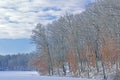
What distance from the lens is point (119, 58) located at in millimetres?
53562

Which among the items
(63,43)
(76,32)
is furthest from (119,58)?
(63,43)

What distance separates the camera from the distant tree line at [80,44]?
54.3m

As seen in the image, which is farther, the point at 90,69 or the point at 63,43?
the point at 63,43

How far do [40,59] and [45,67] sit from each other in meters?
2.32

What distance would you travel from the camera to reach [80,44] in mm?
70688

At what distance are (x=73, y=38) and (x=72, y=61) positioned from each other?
4.83 meters

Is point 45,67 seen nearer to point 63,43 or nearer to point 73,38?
point 63,43

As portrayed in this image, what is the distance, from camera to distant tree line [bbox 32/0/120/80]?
54.3 metres

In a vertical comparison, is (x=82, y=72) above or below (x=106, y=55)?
below

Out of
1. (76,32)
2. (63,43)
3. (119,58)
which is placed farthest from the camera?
(63,43)

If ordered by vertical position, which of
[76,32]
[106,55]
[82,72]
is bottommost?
[82,72]

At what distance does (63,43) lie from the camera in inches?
3029

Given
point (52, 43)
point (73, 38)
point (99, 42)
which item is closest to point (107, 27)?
point (99, 42)

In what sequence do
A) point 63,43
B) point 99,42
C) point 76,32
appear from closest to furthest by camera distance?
point 99,42 → point 76,32 → point 63,43
